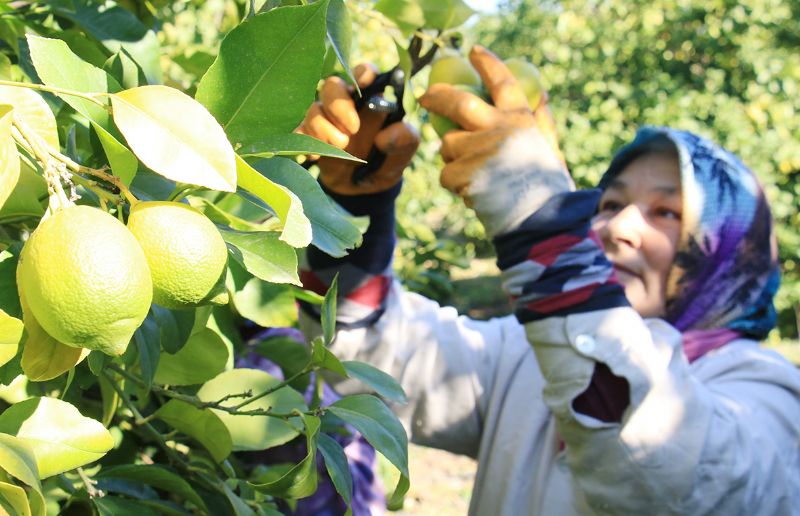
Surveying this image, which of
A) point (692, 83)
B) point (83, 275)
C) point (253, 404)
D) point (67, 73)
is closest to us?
point (83, 275)

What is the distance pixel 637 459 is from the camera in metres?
1.23

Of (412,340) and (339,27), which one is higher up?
(339,27)

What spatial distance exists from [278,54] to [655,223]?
1.25m

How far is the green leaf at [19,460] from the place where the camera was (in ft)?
1.39

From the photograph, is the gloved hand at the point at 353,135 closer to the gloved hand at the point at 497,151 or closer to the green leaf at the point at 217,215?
the gloved hand at the point at 497,151

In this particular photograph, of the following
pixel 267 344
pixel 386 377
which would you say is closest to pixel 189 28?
pixel 267 344

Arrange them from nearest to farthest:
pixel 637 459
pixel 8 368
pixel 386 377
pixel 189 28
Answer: pixel 8 368 < pixel 386 377 < pixel 637 459 < pixel 189 28

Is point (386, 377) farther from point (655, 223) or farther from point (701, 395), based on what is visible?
point (655, 223)

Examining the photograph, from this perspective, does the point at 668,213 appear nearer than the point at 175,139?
No

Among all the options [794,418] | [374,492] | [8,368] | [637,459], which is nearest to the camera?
[8,368]

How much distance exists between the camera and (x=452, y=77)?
122cm

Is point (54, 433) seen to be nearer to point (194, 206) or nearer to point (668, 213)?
point (194, 206)

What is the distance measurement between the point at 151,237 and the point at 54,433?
0.17 m

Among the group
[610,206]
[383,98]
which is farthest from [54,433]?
[610,206]
